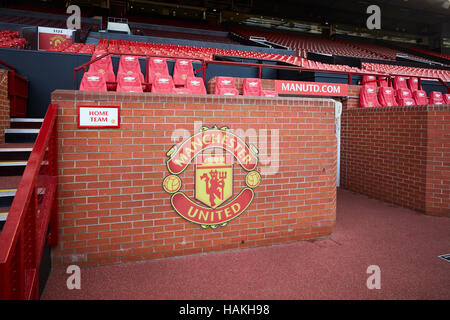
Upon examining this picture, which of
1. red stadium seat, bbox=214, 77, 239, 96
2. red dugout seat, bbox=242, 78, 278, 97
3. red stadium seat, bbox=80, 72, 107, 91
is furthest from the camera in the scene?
red dugout seat, bbox=242, 78, 278, 97

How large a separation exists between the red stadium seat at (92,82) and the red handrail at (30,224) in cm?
261

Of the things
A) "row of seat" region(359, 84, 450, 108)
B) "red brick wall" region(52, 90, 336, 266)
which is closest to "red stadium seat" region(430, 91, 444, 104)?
"row of seat" region(359, 84, 450, 108)

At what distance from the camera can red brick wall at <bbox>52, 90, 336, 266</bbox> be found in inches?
98.0

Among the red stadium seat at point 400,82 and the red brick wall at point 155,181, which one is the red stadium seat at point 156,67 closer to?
the red brick wall at point 155,181

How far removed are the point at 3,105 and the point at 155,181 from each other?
2.67 m

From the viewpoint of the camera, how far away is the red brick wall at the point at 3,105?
12.2 ft

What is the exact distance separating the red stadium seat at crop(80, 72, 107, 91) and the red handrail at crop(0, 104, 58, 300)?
2.61m

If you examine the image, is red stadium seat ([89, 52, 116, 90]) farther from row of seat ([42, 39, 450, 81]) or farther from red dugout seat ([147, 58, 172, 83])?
row of seat ([42, 39, 450, 81])

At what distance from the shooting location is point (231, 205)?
294cm

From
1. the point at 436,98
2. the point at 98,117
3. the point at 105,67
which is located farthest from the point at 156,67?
the point at 436,98

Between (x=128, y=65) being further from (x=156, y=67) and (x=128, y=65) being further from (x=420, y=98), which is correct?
(x=420, y=98)
